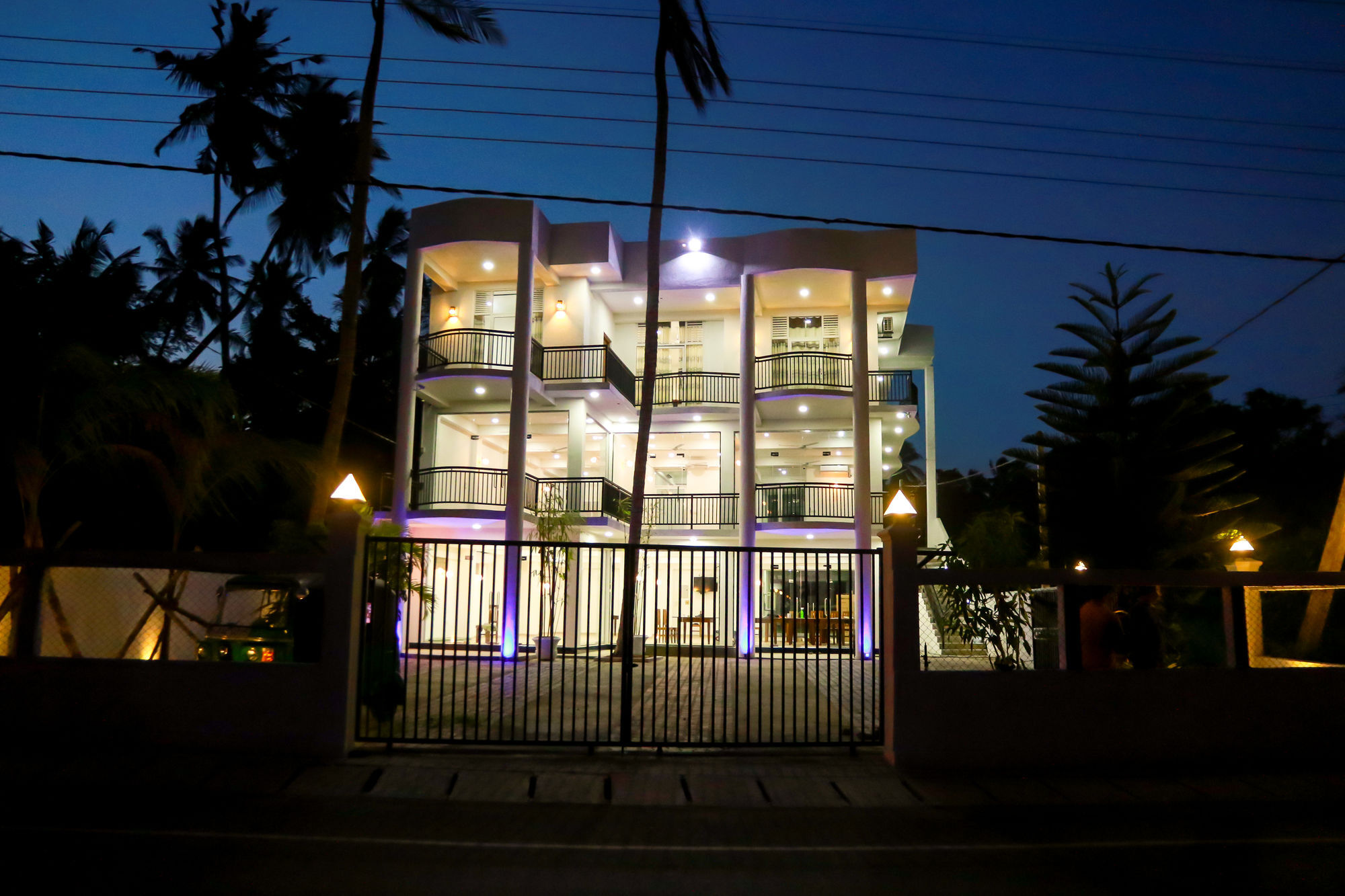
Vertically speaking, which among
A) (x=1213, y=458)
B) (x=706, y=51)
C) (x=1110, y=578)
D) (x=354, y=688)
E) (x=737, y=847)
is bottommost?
(x=737, y=847)

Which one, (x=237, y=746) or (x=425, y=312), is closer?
(x=237, y=746)

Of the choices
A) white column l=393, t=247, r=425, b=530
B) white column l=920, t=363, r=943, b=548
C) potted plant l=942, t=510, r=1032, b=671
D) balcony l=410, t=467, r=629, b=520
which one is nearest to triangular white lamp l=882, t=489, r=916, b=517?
potted plant l=942, t=510, r=1032, b=671

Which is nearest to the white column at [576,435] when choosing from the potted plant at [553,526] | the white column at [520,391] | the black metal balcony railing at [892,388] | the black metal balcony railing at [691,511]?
the potted plant at [553,526]

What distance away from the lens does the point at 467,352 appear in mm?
21984

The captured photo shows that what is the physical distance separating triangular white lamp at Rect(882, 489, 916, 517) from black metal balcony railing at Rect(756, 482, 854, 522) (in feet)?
40.5

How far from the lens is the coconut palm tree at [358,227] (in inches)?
553

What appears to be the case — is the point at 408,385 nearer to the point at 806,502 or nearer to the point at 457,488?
the point at 457,488

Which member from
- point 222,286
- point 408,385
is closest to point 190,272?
point 222,286

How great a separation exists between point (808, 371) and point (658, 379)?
4061 mm

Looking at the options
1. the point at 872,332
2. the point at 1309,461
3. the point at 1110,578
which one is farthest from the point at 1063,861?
the point at 1309,461

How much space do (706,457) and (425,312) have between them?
1584 cm

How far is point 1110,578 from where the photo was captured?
838 cm

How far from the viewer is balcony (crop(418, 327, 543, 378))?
2133cm

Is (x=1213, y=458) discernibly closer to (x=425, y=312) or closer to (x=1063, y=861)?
(x=1063, y=861)
